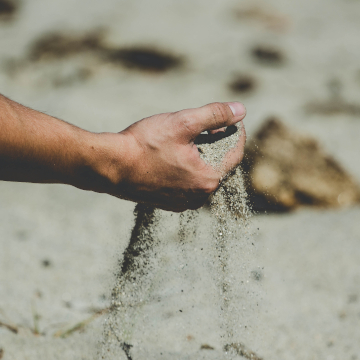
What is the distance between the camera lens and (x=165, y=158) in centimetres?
130

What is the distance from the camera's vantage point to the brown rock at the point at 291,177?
2406 millimetres

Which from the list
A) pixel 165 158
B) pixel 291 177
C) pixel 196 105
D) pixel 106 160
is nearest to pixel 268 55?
pixel 196 105

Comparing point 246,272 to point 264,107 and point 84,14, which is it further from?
point 84,14

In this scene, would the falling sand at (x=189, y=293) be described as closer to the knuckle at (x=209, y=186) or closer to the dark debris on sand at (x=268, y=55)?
the knuckle at (x=209, y=186)

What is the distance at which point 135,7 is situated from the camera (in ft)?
15.3

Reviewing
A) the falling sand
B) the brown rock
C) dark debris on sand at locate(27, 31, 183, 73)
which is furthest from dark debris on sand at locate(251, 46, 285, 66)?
the falling sand

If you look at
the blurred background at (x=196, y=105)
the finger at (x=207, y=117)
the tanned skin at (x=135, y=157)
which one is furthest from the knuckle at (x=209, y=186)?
the blurred background at (x=196, y=105)

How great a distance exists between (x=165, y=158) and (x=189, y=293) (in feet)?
2.92

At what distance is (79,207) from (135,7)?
10.7ft

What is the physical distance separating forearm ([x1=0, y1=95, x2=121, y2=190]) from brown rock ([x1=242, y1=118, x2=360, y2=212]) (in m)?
1.27

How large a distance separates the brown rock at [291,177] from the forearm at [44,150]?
1.27 m

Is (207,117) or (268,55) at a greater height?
(207,117)

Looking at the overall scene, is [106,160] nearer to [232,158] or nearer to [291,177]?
[232,158]

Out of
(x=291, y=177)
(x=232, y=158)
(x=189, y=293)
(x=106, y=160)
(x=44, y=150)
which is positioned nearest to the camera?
(x=44, y=150)
